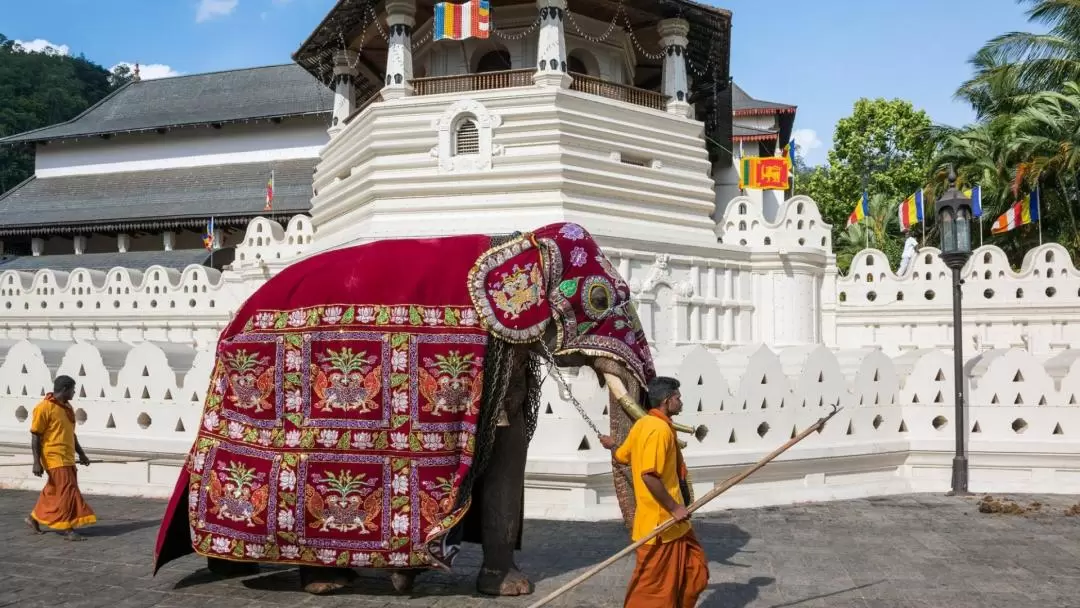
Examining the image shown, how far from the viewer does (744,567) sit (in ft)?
22.2

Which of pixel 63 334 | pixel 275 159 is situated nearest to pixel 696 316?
pixel 63 334

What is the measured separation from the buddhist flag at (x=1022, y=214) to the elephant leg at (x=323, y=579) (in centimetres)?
1816

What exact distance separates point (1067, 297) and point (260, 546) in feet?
49.9

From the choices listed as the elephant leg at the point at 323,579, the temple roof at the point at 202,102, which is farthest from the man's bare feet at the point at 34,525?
the temple roof at the point at 202,102

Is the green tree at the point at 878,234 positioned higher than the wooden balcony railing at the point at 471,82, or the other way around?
the wooden balcony railing at the point at 471,82

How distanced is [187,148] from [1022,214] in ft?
94.9

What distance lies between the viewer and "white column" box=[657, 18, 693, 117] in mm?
18641

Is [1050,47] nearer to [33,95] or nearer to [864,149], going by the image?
[864,149]

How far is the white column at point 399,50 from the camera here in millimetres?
17562

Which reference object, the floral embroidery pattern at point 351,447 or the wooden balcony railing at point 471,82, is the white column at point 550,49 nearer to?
the wooden balcony railing at point 471,82

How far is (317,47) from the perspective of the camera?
2061cm

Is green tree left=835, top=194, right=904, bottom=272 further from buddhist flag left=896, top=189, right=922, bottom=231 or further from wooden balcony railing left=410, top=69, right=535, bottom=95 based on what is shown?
wooden balcony railing left=410, top=69, right=535, bottom=95

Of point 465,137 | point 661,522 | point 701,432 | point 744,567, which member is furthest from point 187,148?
point 661,522

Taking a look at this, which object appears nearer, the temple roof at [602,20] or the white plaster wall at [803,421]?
the white plaster wall at [803,421]
